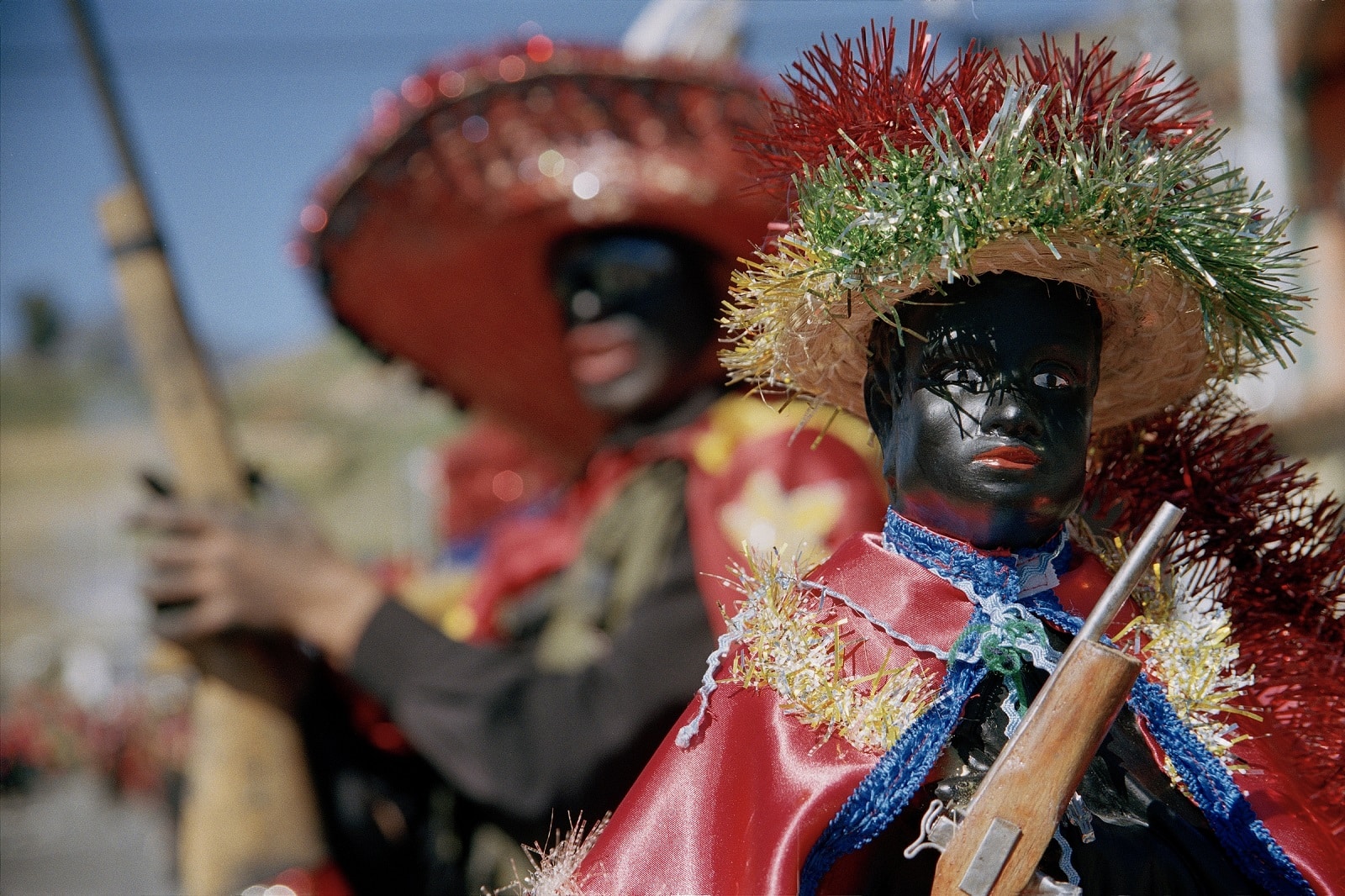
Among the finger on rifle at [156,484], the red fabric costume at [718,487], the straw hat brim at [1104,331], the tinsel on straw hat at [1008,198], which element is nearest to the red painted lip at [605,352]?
the red fabric costume at [718,487]

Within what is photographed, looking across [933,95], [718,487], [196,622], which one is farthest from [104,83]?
[933,95]

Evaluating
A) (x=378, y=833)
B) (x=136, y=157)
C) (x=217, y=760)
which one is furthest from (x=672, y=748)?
Answer: (x=136, y=157)

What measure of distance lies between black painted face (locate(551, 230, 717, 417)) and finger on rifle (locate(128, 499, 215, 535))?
0.86 meters

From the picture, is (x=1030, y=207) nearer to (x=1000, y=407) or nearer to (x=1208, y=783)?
(x=1000, y=407)

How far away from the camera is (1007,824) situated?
3.24 ft

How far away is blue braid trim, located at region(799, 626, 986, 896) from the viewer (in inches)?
42.8

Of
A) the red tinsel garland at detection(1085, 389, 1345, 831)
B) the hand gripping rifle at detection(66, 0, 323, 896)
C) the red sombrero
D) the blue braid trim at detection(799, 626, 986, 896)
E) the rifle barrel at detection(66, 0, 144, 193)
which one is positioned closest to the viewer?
the blue braid trim at detection(799, 626, 986, 896)

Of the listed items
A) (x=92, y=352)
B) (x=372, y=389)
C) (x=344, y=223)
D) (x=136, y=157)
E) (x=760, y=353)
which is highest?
(x=136, y=157)

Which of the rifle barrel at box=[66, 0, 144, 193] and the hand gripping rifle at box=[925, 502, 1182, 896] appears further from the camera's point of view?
the rifle barrel at box=[66, 0, 144, 193]

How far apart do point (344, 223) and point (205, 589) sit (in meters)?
1.06

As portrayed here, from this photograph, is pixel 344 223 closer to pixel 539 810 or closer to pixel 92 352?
pixel 539 810

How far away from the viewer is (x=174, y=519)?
2.15 metres

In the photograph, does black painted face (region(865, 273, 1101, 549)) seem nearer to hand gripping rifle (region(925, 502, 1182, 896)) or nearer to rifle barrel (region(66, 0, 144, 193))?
hand gripping rifle (region(925, 502, 1182, 896))

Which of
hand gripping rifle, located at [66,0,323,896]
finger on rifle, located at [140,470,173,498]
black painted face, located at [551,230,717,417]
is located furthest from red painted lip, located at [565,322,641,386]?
finger on rifle, located at [140,470,173,498]
